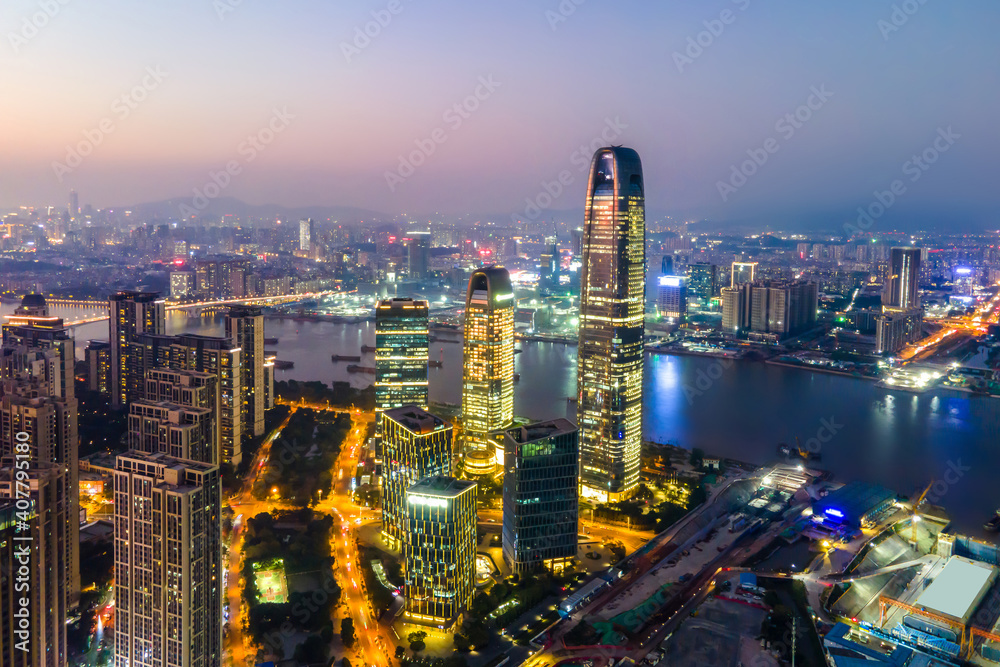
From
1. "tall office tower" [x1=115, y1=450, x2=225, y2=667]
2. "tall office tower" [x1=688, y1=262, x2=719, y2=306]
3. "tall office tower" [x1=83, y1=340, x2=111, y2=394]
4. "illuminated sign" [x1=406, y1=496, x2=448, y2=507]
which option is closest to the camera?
"tall office tower" [x1=115, y1=450, x2=225, y2=667]

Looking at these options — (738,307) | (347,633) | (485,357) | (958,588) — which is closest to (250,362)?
(485,357)

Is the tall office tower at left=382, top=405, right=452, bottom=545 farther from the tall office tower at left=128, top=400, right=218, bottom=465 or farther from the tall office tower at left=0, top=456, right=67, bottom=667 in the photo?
the tall office tower at left=0, top=456, right=67, bottom=667

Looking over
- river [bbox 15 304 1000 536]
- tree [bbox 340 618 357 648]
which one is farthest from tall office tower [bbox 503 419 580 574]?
river [bbox 15 304 1000 536]

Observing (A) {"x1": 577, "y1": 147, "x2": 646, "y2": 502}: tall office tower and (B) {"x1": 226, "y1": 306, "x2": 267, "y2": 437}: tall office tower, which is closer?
(A) {"x1": 577, "y1": 147, "x2": 646, "y2": 502}: tall office tower

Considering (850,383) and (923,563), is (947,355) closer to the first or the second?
(850,383)

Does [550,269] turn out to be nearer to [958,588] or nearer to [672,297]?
[672,297]

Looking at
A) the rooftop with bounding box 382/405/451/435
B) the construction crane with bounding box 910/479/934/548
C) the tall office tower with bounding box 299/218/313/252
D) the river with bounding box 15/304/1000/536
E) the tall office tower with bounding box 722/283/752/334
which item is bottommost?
the construction crane with bounding box 910/479/934/548
